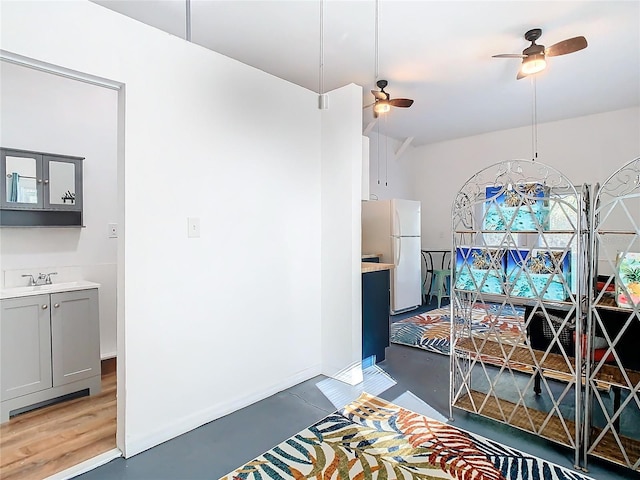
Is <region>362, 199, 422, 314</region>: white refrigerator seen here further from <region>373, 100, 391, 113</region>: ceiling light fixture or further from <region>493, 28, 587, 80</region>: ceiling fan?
<region>493, 28, 587, 80</region>: ceiling fan

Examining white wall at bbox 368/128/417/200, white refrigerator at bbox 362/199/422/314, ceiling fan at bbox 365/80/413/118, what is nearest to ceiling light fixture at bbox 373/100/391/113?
ceiling fan at bbox 365/80/413/118

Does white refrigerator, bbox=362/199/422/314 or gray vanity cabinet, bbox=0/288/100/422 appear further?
white refrigerator, bbox=362/199/422/314

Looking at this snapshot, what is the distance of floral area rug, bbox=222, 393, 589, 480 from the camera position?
1.92 m

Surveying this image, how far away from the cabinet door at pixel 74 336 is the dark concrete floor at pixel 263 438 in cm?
107

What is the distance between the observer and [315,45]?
3.36 m

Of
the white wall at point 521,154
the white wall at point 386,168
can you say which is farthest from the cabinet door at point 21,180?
the white wall at point 521,154

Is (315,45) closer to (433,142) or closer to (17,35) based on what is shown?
(17,35)

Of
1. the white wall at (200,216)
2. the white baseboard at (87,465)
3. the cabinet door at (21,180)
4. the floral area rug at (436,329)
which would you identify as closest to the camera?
the white baseboard at (87,465)

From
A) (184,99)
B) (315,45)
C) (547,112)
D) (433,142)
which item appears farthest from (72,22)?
(433,142)

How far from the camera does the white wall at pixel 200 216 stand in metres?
2.07

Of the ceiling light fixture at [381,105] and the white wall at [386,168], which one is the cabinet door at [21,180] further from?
the white wall at [386,168]

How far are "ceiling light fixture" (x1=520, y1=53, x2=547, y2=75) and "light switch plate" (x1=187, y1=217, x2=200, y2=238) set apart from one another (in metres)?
3.06

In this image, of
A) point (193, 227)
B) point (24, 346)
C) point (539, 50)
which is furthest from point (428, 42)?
point (24, 346)

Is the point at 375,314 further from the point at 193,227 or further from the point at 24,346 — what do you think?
the point at 24,346
